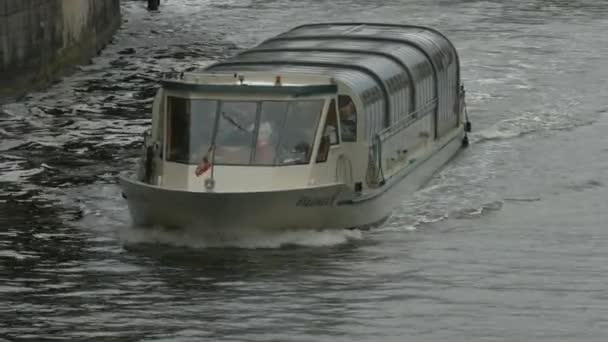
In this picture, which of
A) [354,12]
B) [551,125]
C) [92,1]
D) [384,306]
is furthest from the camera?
Result: [354,12]

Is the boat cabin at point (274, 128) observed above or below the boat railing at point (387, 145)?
above

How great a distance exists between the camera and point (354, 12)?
69.6m

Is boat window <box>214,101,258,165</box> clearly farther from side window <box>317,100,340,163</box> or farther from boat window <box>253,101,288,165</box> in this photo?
side window <box>317,100,340,163</box>

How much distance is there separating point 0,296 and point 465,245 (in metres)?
7.63

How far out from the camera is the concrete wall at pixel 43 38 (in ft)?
149

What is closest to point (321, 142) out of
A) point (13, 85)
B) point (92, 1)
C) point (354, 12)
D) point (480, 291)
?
point (480, 291)

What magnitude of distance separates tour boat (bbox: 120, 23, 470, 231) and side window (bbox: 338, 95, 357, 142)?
0.05 feet

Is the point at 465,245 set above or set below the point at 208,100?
below

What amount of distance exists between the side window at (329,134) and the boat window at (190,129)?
171 centimetres

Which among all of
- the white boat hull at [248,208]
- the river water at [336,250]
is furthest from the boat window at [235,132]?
the river water at [336,250]

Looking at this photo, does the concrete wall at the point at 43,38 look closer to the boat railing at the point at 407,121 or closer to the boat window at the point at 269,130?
the boat railing at the point at 407,121

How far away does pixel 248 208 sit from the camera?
26.9m

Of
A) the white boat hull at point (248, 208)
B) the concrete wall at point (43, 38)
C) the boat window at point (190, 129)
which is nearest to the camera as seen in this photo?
the white boat hull at point (248, 208)

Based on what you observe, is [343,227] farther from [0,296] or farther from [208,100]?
[0,296]
